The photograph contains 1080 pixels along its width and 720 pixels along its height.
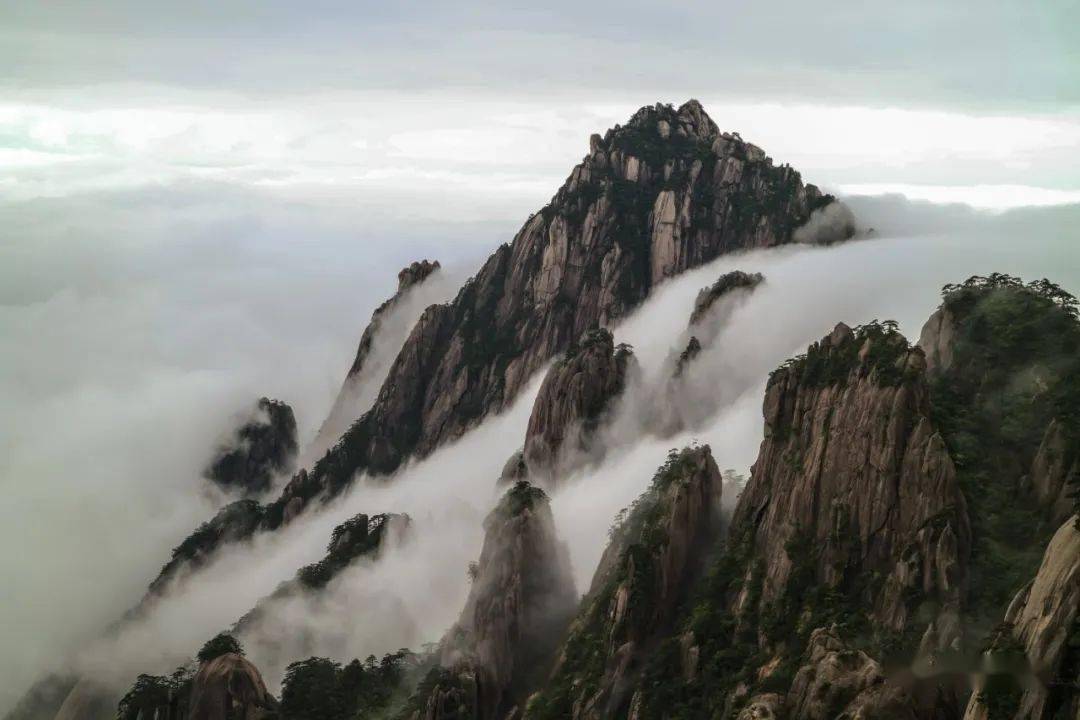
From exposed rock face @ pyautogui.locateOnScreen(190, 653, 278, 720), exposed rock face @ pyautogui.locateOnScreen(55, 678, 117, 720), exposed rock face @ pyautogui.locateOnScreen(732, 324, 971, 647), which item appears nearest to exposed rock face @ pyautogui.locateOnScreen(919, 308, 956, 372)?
exposed rock face @ pyautogui.locateOnScreen(732, 324, 971, 647)

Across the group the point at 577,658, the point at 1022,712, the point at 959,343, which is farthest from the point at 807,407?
the point at 1022,712

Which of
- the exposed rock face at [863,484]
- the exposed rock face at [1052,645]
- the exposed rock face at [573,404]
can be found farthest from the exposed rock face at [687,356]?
the exposed rock face at [1052,645]

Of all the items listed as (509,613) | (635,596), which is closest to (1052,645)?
(635,596)

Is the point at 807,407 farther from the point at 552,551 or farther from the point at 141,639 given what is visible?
the point at 141,639

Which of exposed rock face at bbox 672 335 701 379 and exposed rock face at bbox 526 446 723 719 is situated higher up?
exposed rock face at bbox 672 335 701 379

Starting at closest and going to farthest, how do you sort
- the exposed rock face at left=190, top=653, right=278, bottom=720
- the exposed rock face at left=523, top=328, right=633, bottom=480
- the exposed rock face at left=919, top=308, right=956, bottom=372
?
the exposed rock face at left=919, top=308, right=956, bottom=372, the exposed rock face at left=190, top=653, right=278, bottom=720, the exposed rock face at left=523, top=328, right=633, bottom=480

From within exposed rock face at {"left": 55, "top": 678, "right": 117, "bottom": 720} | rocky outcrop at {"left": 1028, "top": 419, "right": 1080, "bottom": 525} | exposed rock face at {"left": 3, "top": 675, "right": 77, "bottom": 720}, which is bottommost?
exposed rock face at {"left": 3, "top": 675, "right": 77, "bottom": 720}

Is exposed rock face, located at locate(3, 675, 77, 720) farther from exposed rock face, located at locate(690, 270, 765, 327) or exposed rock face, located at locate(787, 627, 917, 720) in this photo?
exposed rock face, located at locate(787, 627, 917, 720)
